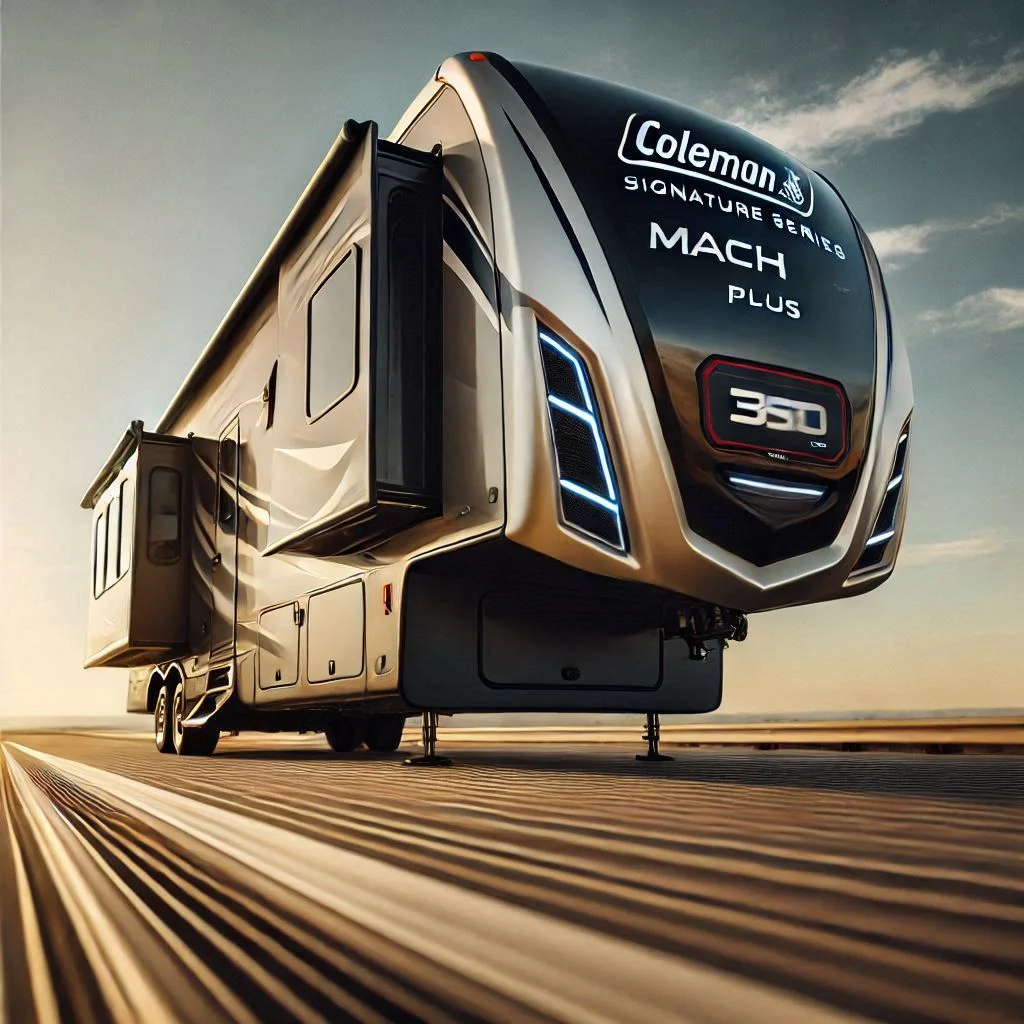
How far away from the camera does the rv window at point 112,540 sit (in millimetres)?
8148

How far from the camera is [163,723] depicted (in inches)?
307

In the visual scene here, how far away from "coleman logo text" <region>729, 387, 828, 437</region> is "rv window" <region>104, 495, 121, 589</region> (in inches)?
228

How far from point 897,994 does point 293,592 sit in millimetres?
4750

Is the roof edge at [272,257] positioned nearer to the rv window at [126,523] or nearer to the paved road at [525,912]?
the rv window at [126,523]

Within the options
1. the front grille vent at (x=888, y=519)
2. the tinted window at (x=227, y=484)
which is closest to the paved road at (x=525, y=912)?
the front grille vent at (x=888, y=519)

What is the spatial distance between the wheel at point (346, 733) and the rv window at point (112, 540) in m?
2.08

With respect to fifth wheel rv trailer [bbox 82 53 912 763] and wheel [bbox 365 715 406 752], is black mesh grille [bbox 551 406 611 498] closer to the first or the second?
fifth wheel rv trailer [bbox 82 53 912 763]

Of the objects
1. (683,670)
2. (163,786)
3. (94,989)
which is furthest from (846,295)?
(94,989)

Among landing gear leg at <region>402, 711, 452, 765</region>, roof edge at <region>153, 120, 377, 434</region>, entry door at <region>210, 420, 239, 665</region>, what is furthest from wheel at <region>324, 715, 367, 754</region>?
landing gear leg at <region>402, 711, 452, 765</region>

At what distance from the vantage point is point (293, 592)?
5320 mm

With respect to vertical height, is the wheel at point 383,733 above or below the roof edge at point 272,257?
below

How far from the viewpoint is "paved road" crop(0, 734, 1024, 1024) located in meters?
0.82

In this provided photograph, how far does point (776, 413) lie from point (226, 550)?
3.92 metres

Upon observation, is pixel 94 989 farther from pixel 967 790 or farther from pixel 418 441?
pixel 418 441
